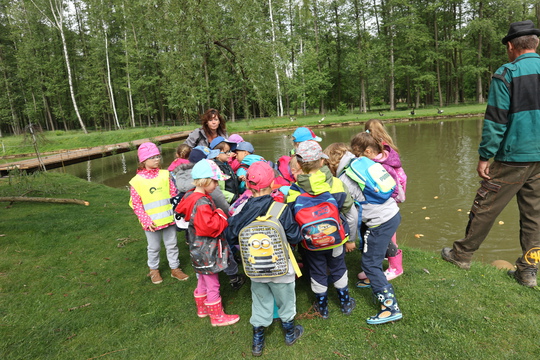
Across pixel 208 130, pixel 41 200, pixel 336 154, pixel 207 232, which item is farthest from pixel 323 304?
pixel 41 200

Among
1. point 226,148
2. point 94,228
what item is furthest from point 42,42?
point 226,148

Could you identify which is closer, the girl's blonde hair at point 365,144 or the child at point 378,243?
the child at point 378,243

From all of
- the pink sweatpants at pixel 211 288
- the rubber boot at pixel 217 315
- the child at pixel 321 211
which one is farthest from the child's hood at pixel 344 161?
the rubber boot at pixel 217 315

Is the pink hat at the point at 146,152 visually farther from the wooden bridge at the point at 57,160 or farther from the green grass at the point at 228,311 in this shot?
the wooden bridge at the point at 57,160

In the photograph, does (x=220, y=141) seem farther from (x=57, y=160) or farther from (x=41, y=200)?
(x=57, y=160)

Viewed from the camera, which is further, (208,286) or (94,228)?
(94,228)

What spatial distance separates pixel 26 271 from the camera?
14.6 ft

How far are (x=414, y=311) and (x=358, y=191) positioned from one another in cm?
129

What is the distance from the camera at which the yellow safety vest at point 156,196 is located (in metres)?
3.74

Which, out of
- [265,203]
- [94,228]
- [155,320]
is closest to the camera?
[265,203]

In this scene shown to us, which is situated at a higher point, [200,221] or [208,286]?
[200,221]

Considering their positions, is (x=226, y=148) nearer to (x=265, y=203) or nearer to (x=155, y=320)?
(x=265, y=203)

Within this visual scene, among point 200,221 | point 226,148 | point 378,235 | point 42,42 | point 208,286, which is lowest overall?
point 208,286

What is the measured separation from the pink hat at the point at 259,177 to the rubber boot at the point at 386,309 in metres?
1.55
